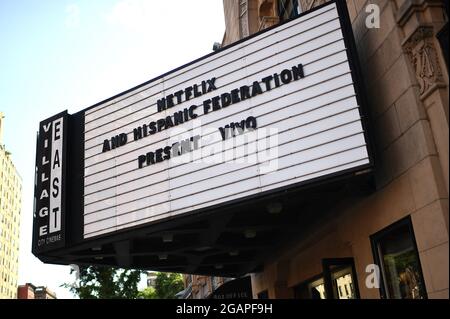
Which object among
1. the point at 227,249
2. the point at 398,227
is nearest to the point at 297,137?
the point at 398,227

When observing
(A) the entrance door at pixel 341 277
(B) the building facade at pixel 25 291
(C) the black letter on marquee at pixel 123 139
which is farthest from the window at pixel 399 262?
(B) the building facade at pixel 25 291

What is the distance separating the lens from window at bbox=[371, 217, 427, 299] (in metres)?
7.91

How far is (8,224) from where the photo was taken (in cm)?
10200

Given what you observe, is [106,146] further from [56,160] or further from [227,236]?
[227,236]

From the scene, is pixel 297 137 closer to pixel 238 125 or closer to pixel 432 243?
pixel 238 125

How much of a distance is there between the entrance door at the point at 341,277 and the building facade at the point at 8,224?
94.4 metres

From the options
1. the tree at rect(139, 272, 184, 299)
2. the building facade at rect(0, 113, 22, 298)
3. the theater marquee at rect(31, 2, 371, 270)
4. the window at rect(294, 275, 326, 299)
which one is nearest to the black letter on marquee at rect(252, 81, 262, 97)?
the theater marquee at rect(31, 2, 371, 270)

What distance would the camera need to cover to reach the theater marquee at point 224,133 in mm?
8414

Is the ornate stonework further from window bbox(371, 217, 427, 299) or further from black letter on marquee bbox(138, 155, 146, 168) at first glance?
black letter on marquee bbox(138, 155, 146, 168)

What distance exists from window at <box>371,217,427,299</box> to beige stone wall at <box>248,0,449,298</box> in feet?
0.65
